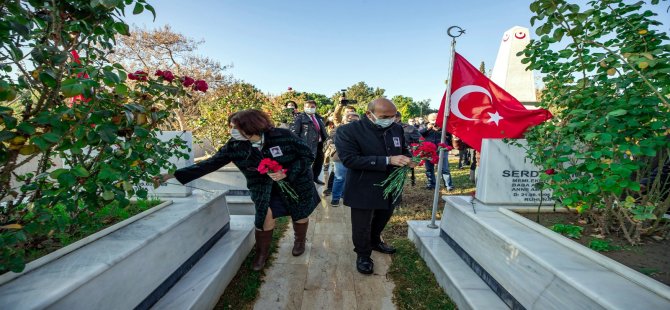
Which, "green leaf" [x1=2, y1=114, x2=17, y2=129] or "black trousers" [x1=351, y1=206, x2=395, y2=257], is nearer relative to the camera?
"green leaf" [x1=2, y1=114, x2=17, y2=129]

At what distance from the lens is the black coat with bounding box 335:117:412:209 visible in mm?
3115

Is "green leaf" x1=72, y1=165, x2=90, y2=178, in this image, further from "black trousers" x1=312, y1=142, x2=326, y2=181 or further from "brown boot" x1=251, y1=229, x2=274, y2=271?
"black trousers" x1=312, y1=142, x2=326, y2=181

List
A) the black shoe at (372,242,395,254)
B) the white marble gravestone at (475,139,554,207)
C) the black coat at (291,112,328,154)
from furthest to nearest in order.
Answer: the black coat at (291,112,328,154)
the black shoe at (372,242,395,254)
the white marble gravestone at (475,139,554,207)

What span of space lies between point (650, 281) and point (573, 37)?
1.75 meters

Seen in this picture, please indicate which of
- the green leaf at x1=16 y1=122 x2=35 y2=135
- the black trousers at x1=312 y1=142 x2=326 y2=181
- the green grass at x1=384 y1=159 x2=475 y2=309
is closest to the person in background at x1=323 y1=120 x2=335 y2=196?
the black trousers at x1=312 y1=142 x2=326 y2=181

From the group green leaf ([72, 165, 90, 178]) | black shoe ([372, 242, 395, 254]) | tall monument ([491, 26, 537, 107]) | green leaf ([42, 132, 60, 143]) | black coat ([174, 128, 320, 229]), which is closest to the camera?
green leaf ([42, 132, 60, 143])

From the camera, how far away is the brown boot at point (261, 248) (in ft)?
10.7

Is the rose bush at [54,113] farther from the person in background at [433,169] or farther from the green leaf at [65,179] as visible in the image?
the person in background at [433,169]

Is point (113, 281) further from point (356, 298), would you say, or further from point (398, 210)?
point (398, 210)

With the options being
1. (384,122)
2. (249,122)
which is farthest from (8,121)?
(384,122)

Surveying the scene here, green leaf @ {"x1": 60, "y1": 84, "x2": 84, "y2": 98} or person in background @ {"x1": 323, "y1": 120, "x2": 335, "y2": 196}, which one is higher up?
green leaf @ {"x1": 60, "y1": 84, "x2": 84, "y2": 98}

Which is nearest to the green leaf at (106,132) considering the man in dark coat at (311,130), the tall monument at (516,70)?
the man in dark coat at (311,130)

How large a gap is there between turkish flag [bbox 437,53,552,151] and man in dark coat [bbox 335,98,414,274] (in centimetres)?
119

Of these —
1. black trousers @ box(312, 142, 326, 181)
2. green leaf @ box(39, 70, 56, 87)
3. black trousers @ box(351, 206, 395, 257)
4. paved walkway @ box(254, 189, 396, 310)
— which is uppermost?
green leaf @ box(39, 70, 56, 87)
